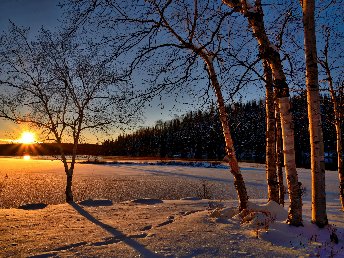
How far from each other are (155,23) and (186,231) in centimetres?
442

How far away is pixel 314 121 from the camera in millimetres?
6348

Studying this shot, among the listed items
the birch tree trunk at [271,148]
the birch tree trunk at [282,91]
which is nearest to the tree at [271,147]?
the birch tree trunk at [271,148]

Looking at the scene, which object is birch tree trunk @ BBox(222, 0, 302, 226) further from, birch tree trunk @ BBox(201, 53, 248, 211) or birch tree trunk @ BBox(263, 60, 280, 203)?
birch tree trunk @ BBox(263, 60, 280, 203)

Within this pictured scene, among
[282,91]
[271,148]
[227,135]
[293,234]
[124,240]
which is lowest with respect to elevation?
[124,240]

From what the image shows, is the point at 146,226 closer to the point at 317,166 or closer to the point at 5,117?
the point at 317,166

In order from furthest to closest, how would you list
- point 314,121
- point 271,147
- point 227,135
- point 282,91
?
point 271,147
point 227,135
point 282,91
point 314,121

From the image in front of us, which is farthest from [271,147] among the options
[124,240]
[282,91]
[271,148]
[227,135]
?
[124,240]

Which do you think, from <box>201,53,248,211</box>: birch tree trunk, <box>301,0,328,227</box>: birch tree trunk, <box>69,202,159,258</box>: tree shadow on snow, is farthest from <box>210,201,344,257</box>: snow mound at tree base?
<box>69,202,159,258</box>: tree shadow on snow

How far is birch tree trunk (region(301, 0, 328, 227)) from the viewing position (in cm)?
634

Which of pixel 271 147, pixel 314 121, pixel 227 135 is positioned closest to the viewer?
pixel 314 121

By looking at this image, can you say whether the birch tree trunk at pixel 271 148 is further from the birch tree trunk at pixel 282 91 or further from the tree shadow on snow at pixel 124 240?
the tree shadow on snow at pixel 124 240

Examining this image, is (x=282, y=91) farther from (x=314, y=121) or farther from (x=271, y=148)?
(x=271, y=148)

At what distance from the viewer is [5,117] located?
16.8m

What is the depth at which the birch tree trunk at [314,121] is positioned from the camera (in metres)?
6.34
